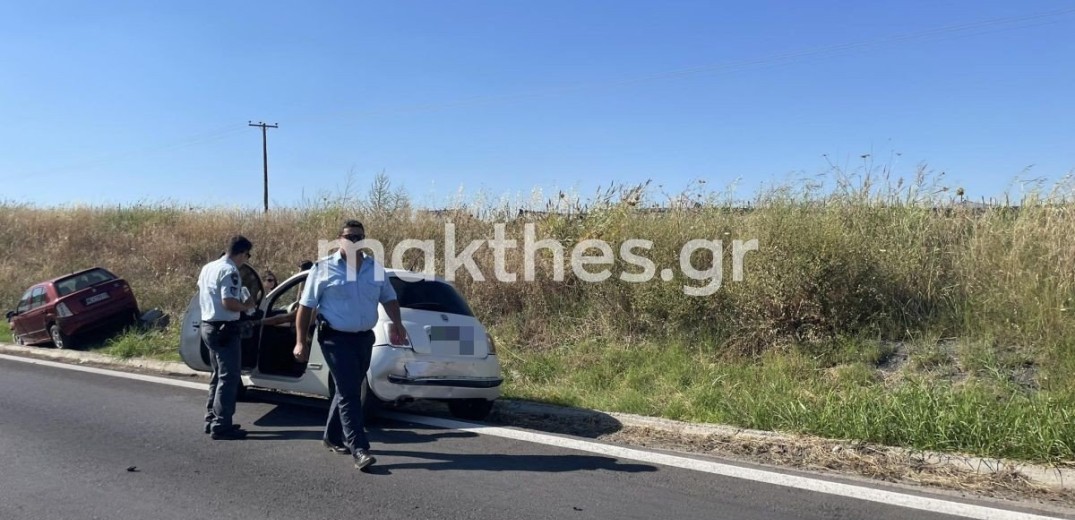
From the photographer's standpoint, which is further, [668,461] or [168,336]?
[168,336]

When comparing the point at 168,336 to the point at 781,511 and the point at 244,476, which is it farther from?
the point at 781,511

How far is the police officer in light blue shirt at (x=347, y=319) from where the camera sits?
5.43 m

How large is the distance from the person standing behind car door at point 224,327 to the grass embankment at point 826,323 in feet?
9.08

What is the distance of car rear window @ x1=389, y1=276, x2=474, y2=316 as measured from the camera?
6.75m

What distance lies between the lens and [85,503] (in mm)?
4695

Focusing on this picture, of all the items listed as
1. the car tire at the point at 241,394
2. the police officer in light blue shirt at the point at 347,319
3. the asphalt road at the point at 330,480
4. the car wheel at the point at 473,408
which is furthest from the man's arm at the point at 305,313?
the car tire at the point at 241,394

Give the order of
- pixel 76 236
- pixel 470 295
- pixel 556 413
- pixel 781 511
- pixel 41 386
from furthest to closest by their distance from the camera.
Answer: pixel 76 236 → pixel 470 295 → pixel 41 386 → pixel 556 413 → pixel 781 511

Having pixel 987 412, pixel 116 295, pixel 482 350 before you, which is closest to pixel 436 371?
pixel 482 350

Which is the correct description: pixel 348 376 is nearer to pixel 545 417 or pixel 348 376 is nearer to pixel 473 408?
pixel 473 408

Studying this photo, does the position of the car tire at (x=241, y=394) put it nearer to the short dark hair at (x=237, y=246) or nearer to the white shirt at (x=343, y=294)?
the short dark hair at (x=237, y=246)

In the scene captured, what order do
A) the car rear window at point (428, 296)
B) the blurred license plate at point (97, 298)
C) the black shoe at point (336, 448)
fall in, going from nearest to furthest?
the black shoe at point (336, 448), the car rear window at point (428, 296), the blurred license plate at point (97, 298)

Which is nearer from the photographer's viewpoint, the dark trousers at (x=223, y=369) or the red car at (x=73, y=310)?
the dark trousers at (x=223, y=369)

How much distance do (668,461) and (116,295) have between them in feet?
38.6

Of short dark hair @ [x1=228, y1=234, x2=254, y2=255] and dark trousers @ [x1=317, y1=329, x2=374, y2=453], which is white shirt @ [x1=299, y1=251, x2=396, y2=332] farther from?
short dark hair @ [x1=228, y1=234, x2=254, y2=255]
